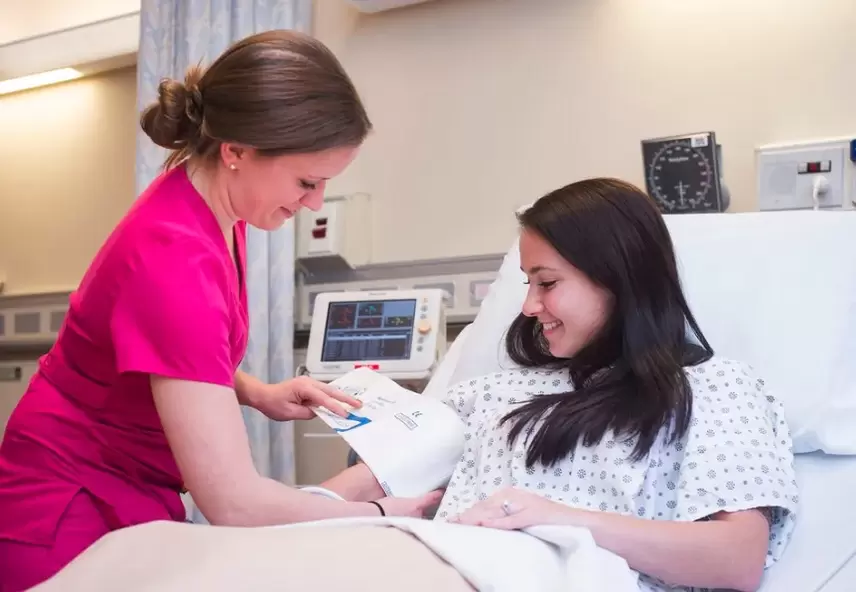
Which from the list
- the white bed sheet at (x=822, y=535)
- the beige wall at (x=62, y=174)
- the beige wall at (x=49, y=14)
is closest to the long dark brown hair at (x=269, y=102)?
the white bed sheet at (x=822, y=535)

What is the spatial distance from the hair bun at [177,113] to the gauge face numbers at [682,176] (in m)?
1.21

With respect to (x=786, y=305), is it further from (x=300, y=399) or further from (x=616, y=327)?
(x=300, y=399)

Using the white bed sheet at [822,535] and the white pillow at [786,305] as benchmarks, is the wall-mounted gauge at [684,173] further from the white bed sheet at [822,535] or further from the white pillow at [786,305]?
the white bed sheet at [822,535]

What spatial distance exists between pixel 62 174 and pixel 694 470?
9.62ft

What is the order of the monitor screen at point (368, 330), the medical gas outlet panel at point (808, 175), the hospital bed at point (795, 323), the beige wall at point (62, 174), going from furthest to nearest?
the beige wall at point (62, 174) < the monitor screen at point (368, 330) < the medical gas outlet panel at point (808, 175) < the hospital bed at point (795, 323)

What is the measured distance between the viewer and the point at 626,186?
1.50 m

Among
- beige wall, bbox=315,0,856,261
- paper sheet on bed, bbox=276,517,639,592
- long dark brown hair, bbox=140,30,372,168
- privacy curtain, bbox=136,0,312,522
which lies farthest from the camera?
privacy curtain, bbox=136,0,312,522

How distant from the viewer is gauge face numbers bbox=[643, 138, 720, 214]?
226 centimetres

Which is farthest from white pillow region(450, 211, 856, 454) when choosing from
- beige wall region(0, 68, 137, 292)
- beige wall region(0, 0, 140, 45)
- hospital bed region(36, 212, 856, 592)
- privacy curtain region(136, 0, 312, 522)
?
beige wall region(0, 0, 140, 45)

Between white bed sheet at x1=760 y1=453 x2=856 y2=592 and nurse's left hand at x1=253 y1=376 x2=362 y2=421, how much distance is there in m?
0.68

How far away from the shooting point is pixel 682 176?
2287 mm

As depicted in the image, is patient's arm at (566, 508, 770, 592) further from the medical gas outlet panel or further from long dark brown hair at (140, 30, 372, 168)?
the medical gas outlet panel

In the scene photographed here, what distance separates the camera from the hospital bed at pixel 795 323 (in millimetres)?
1479

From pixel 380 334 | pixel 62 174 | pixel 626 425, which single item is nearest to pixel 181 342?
pixel 626 425
